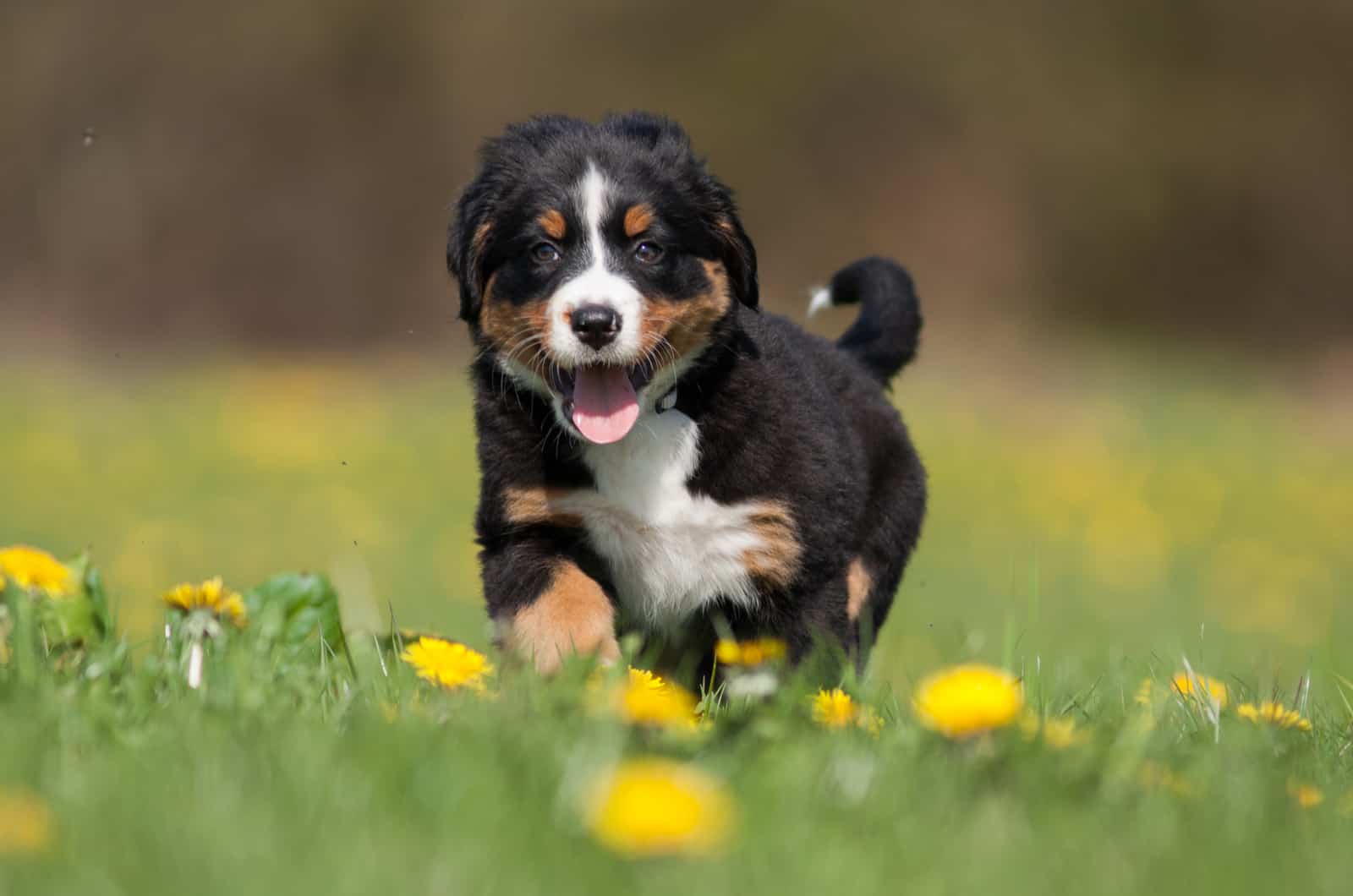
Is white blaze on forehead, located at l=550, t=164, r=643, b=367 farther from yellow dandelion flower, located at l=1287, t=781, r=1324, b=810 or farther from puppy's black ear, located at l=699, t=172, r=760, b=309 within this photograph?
yellow dandelion flower, located at l=1287, t=781, r=1324, b=810

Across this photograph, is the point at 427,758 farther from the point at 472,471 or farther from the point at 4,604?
the point at 472,471

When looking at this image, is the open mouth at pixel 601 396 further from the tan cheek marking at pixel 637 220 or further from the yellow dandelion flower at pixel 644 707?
the yellow dandelion flower at pixel 644 707

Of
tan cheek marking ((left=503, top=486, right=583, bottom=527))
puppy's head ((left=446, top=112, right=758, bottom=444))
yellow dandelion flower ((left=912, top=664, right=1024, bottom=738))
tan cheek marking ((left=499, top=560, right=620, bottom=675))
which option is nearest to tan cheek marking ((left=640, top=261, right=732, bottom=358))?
puppy's head ((left=446, top=112, right=758, bottom=444))

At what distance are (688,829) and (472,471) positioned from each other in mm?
7570

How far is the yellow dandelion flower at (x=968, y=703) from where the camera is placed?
197cm

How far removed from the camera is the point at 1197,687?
2.80 meters

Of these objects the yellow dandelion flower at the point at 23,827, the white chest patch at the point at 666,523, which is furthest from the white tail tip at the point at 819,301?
the yellow dandelion flower at the point at 23,827

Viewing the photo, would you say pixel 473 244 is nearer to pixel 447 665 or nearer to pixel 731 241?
pixel 731 241

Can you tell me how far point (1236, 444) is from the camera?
1040cm

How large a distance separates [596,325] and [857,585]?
1205mm

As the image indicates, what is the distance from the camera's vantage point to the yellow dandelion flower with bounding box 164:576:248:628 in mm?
2891

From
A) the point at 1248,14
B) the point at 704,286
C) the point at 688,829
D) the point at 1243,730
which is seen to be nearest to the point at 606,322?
the point at 704,286

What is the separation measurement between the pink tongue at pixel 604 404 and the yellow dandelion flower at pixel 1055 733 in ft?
4.08

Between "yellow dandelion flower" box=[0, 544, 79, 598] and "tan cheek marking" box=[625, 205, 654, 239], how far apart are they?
1.21 meters
